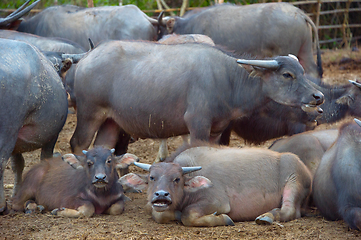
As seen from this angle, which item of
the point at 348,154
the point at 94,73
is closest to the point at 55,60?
the point at 94,73

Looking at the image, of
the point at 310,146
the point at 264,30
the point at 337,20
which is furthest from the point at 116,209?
the point at 337,20

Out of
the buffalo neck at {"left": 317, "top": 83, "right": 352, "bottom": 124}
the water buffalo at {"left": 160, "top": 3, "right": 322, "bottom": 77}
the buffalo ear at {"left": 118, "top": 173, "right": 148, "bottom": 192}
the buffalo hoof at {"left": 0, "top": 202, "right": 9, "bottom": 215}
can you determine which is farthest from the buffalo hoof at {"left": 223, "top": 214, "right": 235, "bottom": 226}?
the water buffalo at {"left": 160, "top": 3, "right": 322, "bottom": 77}

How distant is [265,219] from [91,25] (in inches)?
290

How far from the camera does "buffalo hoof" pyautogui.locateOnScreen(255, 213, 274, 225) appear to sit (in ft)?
15.8

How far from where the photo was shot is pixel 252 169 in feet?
17.5

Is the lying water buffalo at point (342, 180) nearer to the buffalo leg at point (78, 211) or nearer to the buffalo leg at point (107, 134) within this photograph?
the buffalo leg at point (78, 211)

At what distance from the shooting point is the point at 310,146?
617 centimetres

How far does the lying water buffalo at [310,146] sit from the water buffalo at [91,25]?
5.40 metres

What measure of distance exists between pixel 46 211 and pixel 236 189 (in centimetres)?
224

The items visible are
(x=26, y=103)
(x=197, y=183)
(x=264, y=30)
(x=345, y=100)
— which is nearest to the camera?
(x=197, y=183)

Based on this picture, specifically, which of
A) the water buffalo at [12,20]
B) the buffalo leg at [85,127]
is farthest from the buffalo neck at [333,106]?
the water buffalo at [12,20]

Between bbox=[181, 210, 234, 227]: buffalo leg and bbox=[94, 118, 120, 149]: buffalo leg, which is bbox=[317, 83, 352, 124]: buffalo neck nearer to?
bbox=[181, 210, 234, 227]: buffalo leg

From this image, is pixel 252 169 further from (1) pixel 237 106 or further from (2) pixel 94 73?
(2) pixel 94 73

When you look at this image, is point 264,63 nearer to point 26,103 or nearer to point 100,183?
point 100,183
